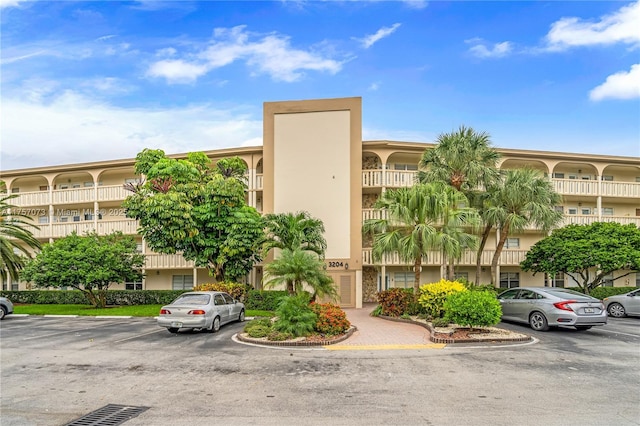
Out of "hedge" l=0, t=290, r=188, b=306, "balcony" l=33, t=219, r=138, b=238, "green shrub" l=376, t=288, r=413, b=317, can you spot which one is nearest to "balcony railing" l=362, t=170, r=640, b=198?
"green shrub" l=376, t=288, r=413, b=317

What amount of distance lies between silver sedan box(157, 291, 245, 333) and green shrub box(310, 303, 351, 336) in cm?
361

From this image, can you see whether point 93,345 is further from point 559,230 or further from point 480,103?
point 559,230

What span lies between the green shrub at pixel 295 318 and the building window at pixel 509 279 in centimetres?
2051

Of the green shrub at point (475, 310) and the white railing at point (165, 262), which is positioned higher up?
the white railing at point (165, 262)

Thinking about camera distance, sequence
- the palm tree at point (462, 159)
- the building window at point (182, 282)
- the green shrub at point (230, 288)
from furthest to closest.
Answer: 1. the building window at point (182, 282)
2. the palm tree at point (462, 159)
3. the green shrub at point (230, 288)

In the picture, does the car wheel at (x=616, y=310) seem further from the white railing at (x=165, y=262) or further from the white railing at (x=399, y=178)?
the white railing at (x=165, y=262)

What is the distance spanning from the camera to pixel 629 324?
17.8 metres

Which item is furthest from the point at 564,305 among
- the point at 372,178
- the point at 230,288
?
the point at 230,288

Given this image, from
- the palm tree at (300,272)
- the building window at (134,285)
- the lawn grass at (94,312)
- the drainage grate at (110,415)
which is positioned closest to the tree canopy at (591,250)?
the palm tree at (300,272)

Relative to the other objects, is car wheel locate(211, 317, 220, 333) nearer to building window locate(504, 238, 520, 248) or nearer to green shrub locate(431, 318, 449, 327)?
green shrub locate(431, 318, 449, 327)

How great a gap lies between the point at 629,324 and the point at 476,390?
1328 cm

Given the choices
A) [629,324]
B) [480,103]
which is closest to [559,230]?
[629,324]

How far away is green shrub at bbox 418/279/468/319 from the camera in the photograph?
56.9ft

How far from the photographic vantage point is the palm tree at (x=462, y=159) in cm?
2292
